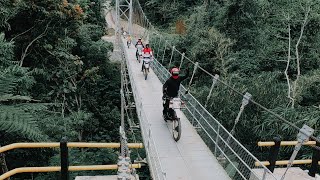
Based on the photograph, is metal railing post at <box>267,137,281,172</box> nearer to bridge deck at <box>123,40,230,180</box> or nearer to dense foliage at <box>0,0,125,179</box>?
bridge deck at <box>123,40,230,180</box>

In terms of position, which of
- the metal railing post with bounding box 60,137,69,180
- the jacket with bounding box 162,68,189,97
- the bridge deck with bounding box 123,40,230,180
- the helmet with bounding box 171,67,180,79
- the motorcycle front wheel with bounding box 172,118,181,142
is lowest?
the bridge deck with bounding box 123,40,230,180

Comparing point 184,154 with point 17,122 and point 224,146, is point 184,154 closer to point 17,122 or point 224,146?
point 224,146

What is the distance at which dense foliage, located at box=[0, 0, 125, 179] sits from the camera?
14.7ft

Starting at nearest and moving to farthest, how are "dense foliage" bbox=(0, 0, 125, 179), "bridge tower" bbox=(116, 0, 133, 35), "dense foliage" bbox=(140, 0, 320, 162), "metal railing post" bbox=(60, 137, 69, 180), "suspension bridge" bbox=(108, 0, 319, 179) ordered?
"metal railing post" bbox=(60, 137, 69, 180) < "suspension bridge" bbox=(108, 0, 319, 179) < "dense foliage" bbox=(0, 0, 125, 179) < "dense foliage" bbox=(140, 0, 320, 162) < "bridge tower" bbox=(116, 0, 133, 35)

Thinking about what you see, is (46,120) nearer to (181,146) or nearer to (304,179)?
(181,146)

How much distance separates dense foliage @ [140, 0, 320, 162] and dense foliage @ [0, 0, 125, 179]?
3.26 m

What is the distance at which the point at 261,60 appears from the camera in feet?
36.7

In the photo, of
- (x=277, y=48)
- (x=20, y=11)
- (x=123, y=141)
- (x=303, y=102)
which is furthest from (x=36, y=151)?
(x=277, y=48)

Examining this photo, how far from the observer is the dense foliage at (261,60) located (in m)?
7.53

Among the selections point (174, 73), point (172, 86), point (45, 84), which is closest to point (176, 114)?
point (172, 86)

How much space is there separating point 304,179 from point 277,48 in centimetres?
701

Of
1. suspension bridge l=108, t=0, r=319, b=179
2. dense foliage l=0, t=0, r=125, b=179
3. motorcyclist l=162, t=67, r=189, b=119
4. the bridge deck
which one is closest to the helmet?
motorcyclist l=162, t=67, r=189, b=119

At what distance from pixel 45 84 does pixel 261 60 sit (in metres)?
6.82

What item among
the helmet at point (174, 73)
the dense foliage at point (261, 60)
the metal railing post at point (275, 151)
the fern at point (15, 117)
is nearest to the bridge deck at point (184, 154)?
the metal railing post at point (275, 151)
